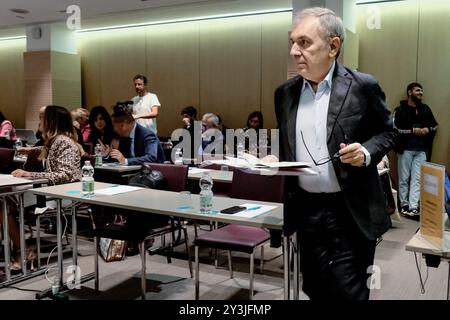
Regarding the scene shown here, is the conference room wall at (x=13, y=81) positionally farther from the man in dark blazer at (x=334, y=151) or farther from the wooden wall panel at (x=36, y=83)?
the man in dark blazer at (x=334, y=151)

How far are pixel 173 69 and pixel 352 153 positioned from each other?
7.42 meters

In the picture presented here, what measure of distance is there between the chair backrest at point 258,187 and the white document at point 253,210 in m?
0.58

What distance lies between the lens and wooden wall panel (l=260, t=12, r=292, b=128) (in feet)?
24.6

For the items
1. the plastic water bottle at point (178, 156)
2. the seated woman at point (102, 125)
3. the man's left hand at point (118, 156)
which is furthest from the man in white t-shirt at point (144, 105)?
the man's left hand at point (118, 156)

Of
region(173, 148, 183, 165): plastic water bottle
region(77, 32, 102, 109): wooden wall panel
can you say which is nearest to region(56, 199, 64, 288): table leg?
region(173, 148, 183, 165): plastic water bottle

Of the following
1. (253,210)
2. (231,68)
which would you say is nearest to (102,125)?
(253,210)

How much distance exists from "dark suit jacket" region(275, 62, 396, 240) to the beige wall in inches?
208

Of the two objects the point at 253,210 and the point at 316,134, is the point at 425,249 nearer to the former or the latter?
the point at 316,134

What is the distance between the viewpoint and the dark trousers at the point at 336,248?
1.65 meters

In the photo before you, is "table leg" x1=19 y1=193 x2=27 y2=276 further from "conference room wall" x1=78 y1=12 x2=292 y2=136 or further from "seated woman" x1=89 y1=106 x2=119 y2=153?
"conference room wall" x1=78 y1=12 x2=292 y2=136
